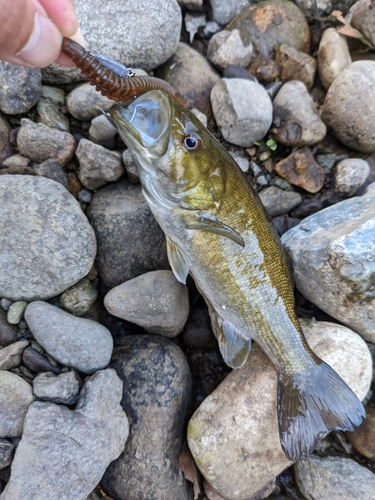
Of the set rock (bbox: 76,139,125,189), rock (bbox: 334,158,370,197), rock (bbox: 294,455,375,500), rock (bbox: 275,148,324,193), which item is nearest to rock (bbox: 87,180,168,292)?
rock (bbox: 76,139,125,189)

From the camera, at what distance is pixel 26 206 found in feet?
9.59

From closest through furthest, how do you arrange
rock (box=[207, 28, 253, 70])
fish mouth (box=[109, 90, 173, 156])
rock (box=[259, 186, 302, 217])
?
fish mouth (box=[109, 90, 173, 156]), rock (box=[259, 186, 302, 217]), rock (box=[207, 28, 253, 70])

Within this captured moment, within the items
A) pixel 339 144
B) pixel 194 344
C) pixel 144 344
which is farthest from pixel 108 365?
pixel 339 144

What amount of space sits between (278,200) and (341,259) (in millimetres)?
1150

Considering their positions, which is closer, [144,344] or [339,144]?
[144,344]

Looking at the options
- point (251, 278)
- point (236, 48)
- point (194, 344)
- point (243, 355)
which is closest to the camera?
point (251, 278)

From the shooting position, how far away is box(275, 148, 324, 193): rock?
3855 mm

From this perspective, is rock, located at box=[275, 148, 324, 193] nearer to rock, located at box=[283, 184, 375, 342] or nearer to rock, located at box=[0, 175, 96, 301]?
rock, located at box=[283, 184, 375, 342]

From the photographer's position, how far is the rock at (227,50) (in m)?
3.95

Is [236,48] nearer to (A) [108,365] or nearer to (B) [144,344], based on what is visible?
(B) [144,344]

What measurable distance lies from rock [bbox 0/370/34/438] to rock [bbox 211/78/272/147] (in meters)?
3.06

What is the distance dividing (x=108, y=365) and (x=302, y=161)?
2.96 metres

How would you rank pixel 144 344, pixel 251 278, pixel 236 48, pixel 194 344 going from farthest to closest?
pixel 236 48, pixel 194 344, pixel 144 344, pixel 251 278

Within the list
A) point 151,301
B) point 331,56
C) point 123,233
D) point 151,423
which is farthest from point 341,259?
point 331,56
